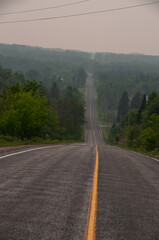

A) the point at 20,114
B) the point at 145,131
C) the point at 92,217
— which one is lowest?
the point at 92,217

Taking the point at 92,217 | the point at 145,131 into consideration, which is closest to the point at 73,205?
the point at 92,217

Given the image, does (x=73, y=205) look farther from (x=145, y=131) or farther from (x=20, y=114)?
(x=145, y=131)

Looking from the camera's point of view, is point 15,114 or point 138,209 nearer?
point 138,209

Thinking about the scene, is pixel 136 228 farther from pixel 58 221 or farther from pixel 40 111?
pixel 40 111

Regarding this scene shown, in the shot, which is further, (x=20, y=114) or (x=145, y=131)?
(x=145, y=131)

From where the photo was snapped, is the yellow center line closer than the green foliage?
Yes

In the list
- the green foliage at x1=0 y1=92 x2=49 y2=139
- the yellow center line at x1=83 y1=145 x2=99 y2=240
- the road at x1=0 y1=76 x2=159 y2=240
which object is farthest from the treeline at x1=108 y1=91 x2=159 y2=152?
the yellow center line at x1=83 y1=145 x2=99 y2=240

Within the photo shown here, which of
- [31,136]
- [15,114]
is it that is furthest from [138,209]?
[31,136]

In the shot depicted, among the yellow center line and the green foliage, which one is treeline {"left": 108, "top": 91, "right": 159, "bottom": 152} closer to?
the green foliage

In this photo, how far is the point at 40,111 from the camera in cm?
2888

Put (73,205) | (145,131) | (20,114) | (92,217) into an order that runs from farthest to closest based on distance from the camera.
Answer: (145,131)
(20,114)
(73,205)
(92,217)

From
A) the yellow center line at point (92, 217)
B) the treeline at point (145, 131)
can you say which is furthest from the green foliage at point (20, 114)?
the yellow center line at point (92, 217)

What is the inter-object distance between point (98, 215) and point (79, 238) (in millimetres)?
1032

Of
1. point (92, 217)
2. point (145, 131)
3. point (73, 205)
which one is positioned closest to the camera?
point (92, 217)
